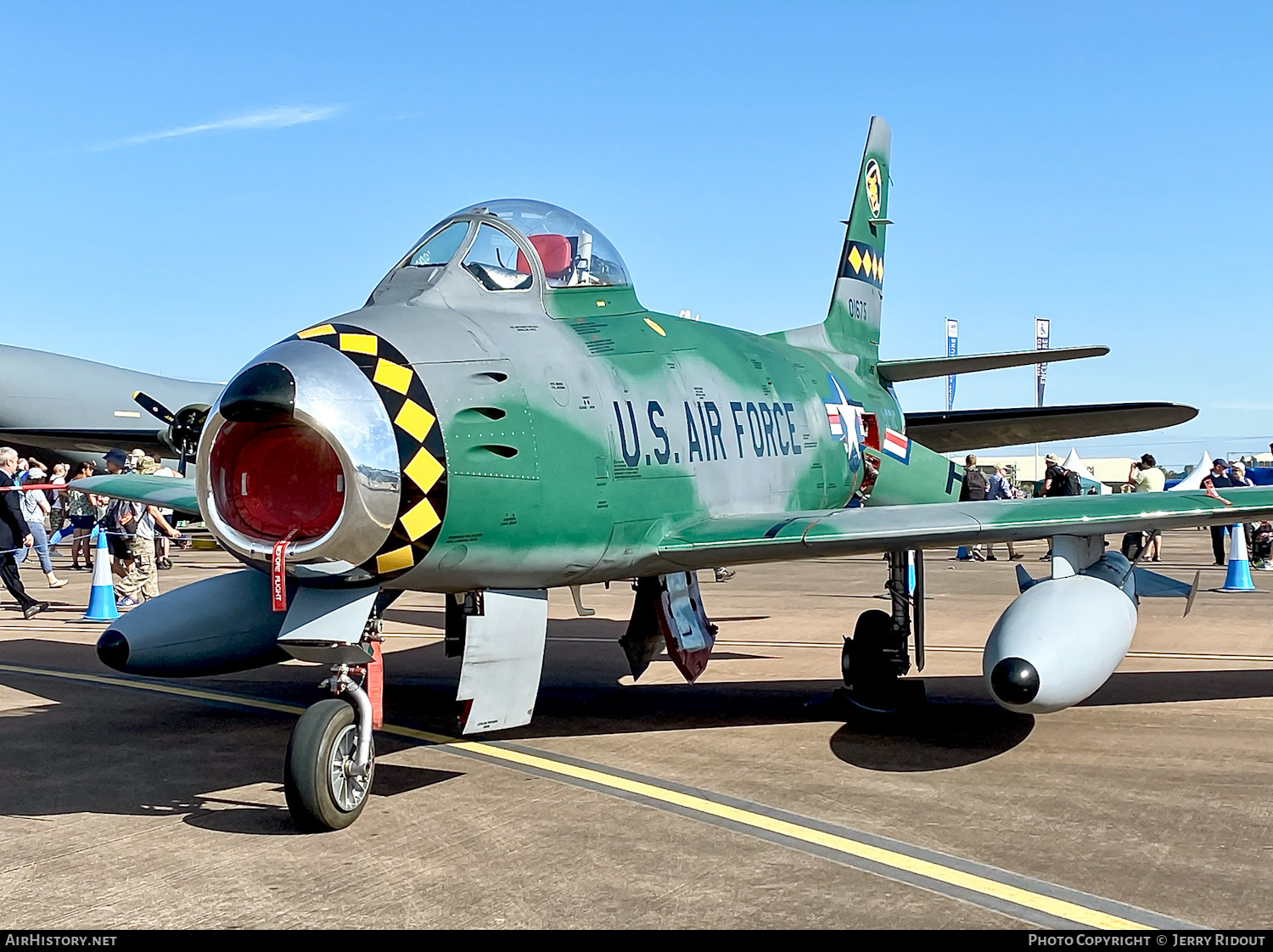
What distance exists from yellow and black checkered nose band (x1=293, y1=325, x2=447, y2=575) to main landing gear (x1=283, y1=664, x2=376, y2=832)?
0.65m

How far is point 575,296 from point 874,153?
710 centimetres

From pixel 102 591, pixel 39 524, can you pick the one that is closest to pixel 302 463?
pixel 102 591

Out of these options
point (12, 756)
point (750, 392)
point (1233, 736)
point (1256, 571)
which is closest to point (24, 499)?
point (12, 756)

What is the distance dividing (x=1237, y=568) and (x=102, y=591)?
14.9 metres

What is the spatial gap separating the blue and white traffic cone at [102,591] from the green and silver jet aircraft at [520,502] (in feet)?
17.4

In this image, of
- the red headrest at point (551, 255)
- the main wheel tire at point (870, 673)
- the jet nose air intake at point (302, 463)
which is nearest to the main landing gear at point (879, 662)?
the main wheel tire at point (870, 673)

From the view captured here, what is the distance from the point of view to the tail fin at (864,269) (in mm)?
11969

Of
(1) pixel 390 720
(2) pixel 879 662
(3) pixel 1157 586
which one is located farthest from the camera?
(2) pixel 879 662

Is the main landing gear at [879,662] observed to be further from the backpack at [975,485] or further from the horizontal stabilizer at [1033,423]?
the backpack at [975,485]

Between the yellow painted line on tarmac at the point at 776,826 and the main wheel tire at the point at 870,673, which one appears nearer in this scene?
the yellow painted line on tarmac at the point at 776,826

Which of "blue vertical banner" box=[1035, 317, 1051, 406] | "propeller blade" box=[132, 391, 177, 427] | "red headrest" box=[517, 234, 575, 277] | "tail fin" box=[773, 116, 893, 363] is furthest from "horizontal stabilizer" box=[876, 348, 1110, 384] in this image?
"blue vertical banner" box=[1035, 317, 1051, 406]

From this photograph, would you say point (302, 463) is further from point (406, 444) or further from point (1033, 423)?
point (1033, 423)

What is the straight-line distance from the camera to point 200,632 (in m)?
7.75

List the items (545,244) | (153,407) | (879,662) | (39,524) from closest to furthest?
(545,244) → (879,662) → (153,407) → (39,524)
